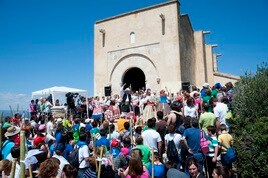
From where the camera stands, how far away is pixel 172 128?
6.89 m

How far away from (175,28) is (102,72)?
26.3ft

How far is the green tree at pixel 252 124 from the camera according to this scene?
6801 millimetres

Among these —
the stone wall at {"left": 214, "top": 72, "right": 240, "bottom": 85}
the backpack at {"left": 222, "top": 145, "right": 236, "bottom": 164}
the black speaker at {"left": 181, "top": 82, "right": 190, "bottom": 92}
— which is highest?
the stone wall at {"left": 214, "top": 72, "right": 240, "bottom": 85}

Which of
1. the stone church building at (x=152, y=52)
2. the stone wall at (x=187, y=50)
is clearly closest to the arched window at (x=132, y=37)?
the stone church building at (x=152, y=52)

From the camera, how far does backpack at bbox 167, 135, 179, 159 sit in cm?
639

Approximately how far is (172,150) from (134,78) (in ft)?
61.8

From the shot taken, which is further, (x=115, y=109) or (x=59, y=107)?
(x=59, y=107)

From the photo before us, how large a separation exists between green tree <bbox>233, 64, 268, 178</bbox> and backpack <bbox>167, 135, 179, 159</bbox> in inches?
77.9

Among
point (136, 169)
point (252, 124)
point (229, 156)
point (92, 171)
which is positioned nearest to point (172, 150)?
point (229, 156)

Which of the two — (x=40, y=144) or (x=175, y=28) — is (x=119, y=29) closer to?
(x=175, y=28)

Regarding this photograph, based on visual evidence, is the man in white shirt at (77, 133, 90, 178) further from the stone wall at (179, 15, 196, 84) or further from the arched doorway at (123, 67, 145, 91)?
the arched doorway at (123, 67, 145, 91)

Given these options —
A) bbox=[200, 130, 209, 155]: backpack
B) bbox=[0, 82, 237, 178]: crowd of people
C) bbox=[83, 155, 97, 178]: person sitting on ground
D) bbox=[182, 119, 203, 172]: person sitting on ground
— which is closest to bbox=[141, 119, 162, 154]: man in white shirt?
bbox=[0, 82, 237, 178]: crowd of people

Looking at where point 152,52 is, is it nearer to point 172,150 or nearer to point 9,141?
point 172,150

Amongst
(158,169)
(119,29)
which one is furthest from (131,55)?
(158,169)
